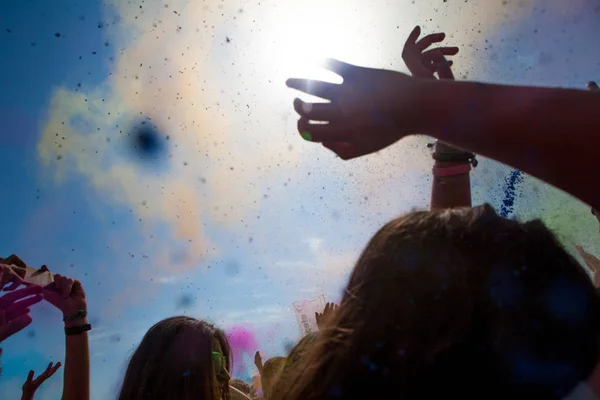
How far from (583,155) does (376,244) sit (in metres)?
0.48

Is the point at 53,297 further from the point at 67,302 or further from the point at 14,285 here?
the point at 14,285

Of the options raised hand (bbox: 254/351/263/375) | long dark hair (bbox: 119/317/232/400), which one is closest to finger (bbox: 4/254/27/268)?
long dark hair (bbox: 119/317/232/400)

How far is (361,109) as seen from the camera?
110 cm

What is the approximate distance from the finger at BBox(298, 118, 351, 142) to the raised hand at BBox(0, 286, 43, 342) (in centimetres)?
205

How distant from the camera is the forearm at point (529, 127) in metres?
0.98

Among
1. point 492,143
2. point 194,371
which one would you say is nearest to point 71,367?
point 194,371

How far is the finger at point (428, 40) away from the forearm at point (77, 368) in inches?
102

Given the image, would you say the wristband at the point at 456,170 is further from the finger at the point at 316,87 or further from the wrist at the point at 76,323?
the wrist at the point at 76,323

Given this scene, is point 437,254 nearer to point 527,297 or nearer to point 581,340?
point 527,297

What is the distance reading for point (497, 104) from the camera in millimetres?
1015

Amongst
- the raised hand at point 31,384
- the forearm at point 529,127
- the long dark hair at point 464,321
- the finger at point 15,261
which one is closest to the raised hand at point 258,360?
the raised hand at point 31,384

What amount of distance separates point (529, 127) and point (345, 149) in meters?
0.41

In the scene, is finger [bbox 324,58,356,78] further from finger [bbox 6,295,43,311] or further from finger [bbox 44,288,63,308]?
finger [bbox 44,288,63,308]

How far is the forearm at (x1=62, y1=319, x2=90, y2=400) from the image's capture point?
3.01 m
